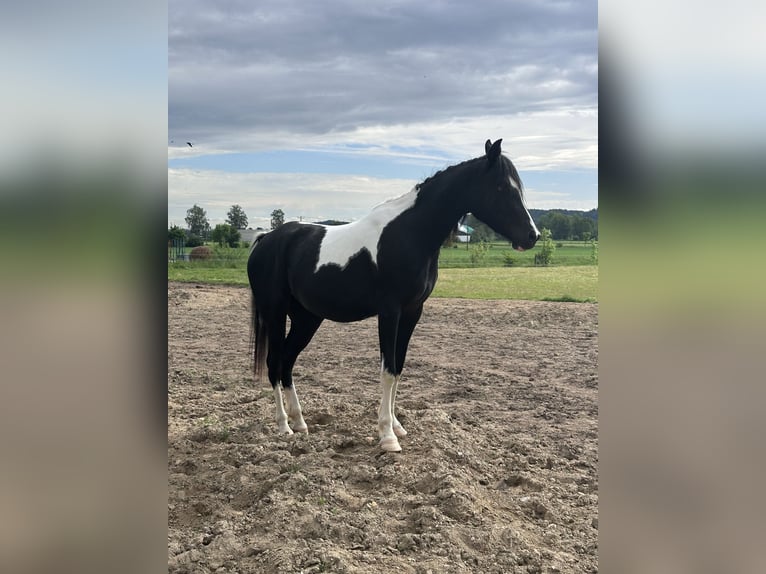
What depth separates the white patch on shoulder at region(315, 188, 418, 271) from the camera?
4285 millimetres

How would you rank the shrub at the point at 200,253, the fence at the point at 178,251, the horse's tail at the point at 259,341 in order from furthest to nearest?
the shrub at the point at 200,253, the fence at the point at 178,251, the horse's tail at the point at 259,341

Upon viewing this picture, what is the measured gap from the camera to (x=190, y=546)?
2.97 meters

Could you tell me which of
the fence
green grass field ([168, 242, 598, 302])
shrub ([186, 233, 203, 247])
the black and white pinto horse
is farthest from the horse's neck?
shrub ([186, 233, 203, 247])

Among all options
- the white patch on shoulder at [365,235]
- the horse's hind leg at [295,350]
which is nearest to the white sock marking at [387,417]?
the horse's hind leg at [295,350]

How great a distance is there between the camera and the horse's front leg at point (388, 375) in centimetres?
415

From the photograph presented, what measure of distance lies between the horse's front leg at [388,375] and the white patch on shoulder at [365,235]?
1.55 feet

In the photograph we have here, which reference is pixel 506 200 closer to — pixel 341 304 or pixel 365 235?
pixel 365 235

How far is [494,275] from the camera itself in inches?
717

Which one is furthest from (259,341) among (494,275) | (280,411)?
(494,275)

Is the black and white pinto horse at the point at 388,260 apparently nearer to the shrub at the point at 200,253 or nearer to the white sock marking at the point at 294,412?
the white sock marking at the point at 294,412
